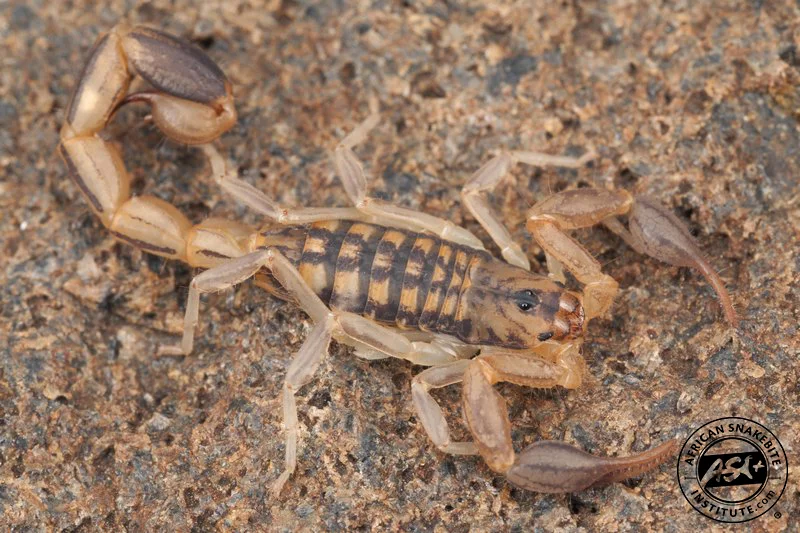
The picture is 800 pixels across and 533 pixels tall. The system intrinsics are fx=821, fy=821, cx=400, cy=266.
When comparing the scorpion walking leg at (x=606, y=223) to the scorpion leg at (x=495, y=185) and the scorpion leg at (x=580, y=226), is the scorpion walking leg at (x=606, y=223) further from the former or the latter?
the scorpion leg at (x=495, y=185)

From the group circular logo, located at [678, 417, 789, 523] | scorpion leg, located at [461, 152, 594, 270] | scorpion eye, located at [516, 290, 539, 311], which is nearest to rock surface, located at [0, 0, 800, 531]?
circular logo, located at [678, 417, 789, 523]

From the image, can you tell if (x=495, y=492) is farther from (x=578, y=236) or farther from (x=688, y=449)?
(x=578, y=236)

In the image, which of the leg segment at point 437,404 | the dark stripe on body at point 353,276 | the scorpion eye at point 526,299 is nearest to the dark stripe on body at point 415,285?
the dark stripe on body at point 353,276

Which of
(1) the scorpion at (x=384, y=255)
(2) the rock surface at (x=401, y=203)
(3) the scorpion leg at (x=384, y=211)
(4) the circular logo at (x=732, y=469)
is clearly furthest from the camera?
(3) the scorpion leg at (x=384, y=211)

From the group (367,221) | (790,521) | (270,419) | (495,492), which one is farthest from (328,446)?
(790,521)

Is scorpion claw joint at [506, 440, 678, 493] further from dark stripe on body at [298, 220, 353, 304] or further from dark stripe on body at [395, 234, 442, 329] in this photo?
dark stripe on body at [298, 220, 353, 304]

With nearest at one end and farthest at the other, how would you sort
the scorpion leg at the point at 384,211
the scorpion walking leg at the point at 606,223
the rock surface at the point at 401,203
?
the rock surface at the point at 401,203 < the scorpion walking leg at the point at 606,223 < the scorpion leg at the point at 384,211
